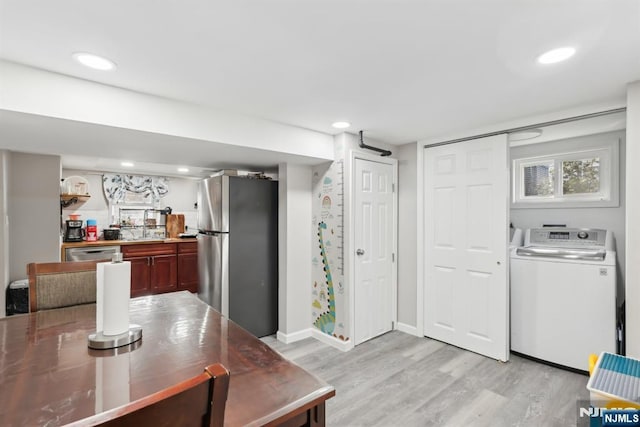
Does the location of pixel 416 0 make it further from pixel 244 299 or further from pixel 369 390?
pixel 244 299

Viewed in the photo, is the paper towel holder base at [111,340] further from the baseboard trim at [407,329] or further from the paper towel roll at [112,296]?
the baseboard trim at [407,329]

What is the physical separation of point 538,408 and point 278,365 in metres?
2.08

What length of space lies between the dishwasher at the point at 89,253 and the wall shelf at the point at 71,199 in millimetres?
797

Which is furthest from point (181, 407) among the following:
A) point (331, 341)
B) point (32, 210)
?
point (32, 210)

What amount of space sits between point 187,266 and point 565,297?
16.2 ft

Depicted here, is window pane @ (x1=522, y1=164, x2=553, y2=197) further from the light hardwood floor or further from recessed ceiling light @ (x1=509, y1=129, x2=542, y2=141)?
the light hardwood floor

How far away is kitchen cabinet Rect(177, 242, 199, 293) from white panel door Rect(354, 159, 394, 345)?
3031mm

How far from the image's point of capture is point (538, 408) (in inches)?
83.7

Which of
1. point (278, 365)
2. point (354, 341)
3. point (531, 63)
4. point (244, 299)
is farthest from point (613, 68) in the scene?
point (244, 299)

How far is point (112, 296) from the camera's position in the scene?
4.32 feet

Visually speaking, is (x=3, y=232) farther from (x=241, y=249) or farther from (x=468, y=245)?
(x=468, y=245)

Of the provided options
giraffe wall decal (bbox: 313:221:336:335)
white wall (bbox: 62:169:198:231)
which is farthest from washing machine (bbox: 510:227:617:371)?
white wall (bbox: 62:169:198:231)

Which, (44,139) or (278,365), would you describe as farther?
(44,139)

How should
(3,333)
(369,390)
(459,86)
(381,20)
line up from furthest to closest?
(369,390) → (459,86) → (3,333) → (381,20)
